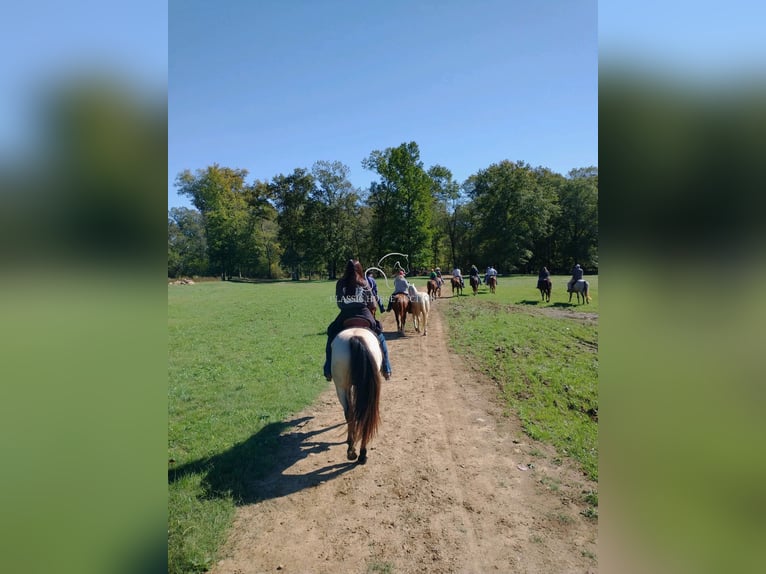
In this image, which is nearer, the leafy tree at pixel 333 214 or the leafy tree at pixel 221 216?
the leafy tree at pixel 333 214

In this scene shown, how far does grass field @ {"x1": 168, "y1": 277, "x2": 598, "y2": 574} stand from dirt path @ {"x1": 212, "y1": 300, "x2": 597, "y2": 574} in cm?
38

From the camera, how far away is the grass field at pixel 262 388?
486cm

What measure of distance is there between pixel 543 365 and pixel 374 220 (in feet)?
89.5

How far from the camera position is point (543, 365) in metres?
10.4

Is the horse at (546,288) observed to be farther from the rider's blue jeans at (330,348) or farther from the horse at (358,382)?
the horse at (358,382)

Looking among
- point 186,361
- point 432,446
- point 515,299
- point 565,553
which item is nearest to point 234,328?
point 186,361

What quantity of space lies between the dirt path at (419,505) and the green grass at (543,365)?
0.56 m

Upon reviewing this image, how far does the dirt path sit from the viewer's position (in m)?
3.93

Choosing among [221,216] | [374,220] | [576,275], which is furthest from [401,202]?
[221,216]

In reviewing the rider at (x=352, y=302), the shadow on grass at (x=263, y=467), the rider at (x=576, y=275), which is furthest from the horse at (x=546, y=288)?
the shadow on grass at (x=263, y=467)

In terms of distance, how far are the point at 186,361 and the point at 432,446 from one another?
31.1ft

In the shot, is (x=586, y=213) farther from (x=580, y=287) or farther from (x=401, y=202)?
(x=401, y=202)

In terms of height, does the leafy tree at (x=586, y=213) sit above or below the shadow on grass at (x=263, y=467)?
above
